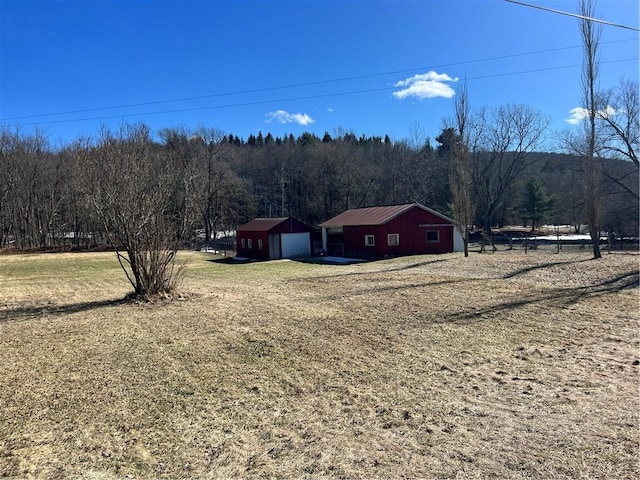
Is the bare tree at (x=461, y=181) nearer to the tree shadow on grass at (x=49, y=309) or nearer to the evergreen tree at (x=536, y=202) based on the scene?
the tree shadow on grass at (x=49, y=309)

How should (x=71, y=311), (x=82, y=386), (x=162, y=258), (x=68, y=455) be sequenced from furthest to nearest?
(x=162, y=258) < (x=71, y=311) < (x=82, y=386) < (x=68, y=455)

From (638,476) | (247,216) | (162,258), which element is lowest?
(638,476)

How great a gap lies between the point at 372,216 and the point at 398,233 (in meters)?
2.67

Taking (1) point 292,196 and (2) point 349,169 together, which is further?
(1) point 292,196

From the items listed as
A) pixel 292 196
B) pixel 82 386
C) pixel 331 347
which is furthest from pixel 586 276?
pixel 292 196

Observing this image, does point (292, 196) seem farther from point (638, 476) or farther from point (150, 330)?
point (638, 476)

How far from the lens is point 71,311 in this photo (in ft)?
33.0

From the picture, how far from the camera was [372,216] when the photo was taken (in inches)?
1140

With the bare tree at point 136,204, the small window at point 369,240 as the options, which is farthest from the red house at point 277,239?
the bare tree at point 136,204

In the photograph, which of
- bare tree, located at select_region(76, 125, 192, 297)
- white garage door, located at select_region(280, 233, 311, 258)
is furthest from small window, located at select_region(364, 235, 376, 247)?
bare tree, located at select_region(76, 125, 192, 297)

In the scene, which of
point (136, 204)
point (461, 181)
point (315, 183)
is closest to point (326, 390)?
point (136, 204)

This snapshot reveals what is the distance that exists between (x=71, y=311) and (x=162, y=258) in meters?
2.39

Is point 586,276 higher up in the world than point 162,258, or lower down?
lower down

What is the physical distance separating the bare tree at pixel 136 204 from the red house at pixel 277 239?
743 inches
